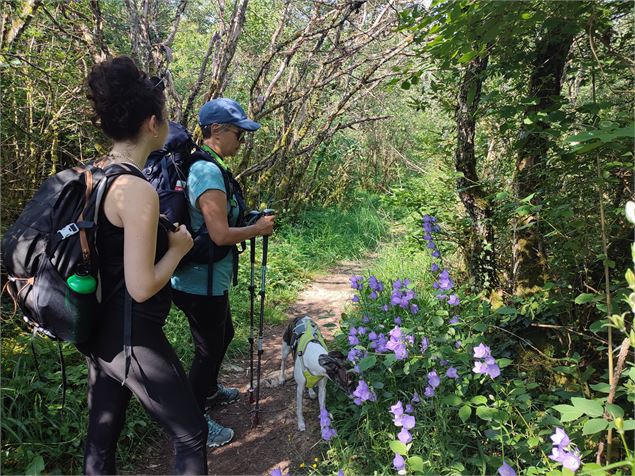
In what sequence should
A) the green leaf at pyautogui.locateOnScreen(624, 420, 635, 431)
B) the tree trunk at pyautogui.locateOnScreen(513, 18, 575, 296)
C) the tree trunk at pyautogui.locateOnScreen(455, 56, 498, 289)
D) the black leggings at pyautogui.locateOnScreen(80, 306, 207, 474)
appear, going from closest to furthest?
the green leaf at pyautogui.locateOnScreen(624, 420, 635, 431) → the black leggings at pyautogui.locateOnScreen(80, 306, 207, 474) → the tree trunk at pyautogui.locateOnScreen(513, 18, 575, 296) → the tree trunk at pyautogui.locateOnScreen(455, 56, 498, 289)

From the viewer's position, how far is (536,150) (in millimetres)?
2686

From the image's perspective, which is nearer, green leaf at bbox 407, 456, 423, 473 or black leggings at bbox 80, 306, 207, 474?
black leggings at bbox 80, 306, 207, 474

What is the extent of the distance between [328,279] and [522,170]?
11.4ft

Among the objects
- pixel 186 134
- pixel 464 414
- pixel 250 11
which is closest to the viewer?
pixel 464 414

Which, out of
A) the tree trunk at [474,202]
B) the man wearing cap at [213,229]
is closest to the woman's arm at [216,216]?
the man wearing cap at [213,229]

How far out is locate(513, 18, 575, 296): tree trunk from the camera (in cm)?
254

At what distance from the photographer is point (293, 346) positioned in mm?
3227

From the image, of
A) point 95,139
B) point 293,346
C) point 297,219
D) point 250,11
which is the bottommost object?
point 293,346

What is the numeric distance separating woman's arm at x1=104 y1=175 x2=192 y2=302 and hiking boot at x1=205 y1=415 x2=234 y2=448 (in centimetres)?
165

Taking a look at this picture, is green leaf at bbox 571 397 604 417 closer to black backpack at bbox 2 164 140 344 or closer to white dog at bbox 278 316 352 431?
white dog at bbox 278 316 352 431

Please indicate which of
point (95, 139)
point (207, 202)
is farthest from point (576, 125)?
point (95, 139)

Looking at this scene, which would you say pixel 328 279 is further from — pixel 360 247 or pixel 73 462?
pixel 73 462

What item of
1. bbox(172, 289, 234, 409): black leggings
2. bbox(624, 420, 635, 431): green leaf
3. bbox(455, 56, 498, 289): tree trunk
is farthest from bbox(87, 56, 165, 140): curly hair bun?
bbox(455, 56, 498, 289): tree trunk

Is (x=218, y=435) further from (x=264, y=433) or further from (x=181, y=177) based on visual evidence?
(x=181, y=177)
